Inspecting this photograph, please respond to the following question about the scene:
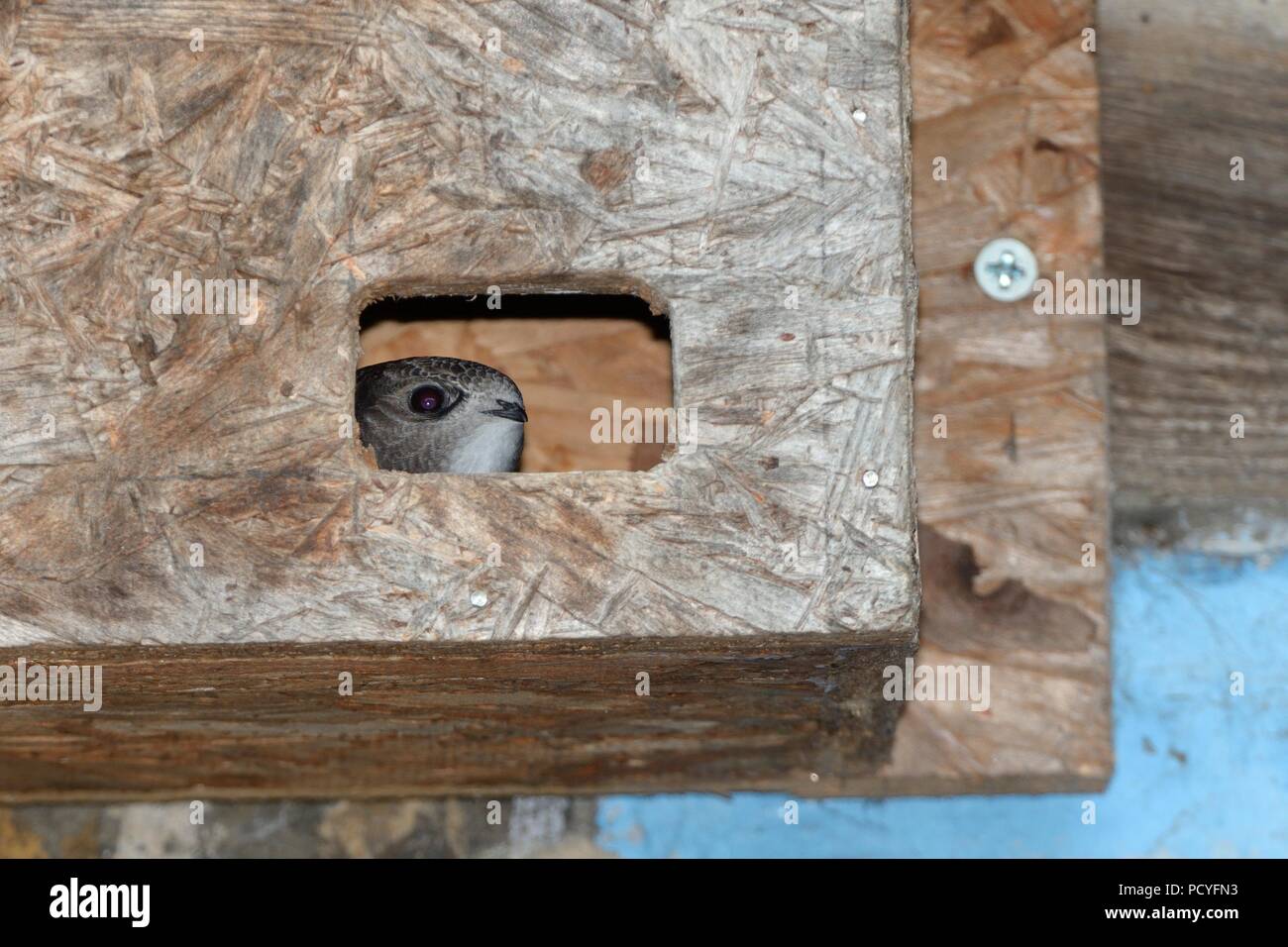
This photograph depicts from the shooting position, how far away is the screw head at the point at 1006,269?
3.64 metres

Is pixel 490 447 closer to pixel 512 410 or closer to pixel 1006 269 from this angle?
pixel 512 410

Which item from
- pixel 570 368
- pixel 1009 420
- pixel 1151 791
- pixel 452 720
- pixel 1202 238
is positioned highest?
pixel 1202 238

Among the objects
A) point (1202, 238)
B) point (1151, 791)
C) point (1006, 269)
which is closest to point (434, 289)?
point (1006, 269)

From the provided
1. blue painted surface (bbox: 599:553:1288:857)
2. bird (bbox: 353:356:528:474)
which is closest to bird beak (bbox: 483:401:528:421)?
bird (bbox: 353:356:528:474)

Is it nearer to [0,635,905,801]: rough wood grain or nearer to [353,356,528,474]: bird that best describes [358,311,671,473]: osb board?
[353,356,528,474]: bird

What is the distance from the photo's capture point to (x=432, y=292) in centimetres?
289

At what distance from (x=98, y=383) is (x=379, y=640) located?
0.66 m

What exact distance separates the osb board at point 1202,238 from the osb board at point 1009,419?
19 cm

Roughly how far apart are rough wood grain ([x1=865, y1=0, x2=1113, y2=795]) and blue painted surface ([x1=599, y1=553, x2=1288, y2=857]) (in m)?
0.17

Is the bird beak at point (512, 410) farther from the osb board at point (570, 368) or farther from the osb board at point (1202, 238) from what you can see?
the osb board at point (1202, 238)

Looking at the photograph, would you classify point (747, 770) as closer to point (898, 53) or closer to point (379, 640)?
point (379, 640)

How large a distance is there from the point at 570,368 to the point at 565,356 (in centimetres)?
4

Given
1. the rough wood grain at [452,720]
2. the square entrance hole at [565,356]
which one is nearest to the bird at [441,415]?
the square entrance hole at [565,356]

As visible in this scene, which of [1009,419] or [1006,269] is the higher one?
[1006,269]
